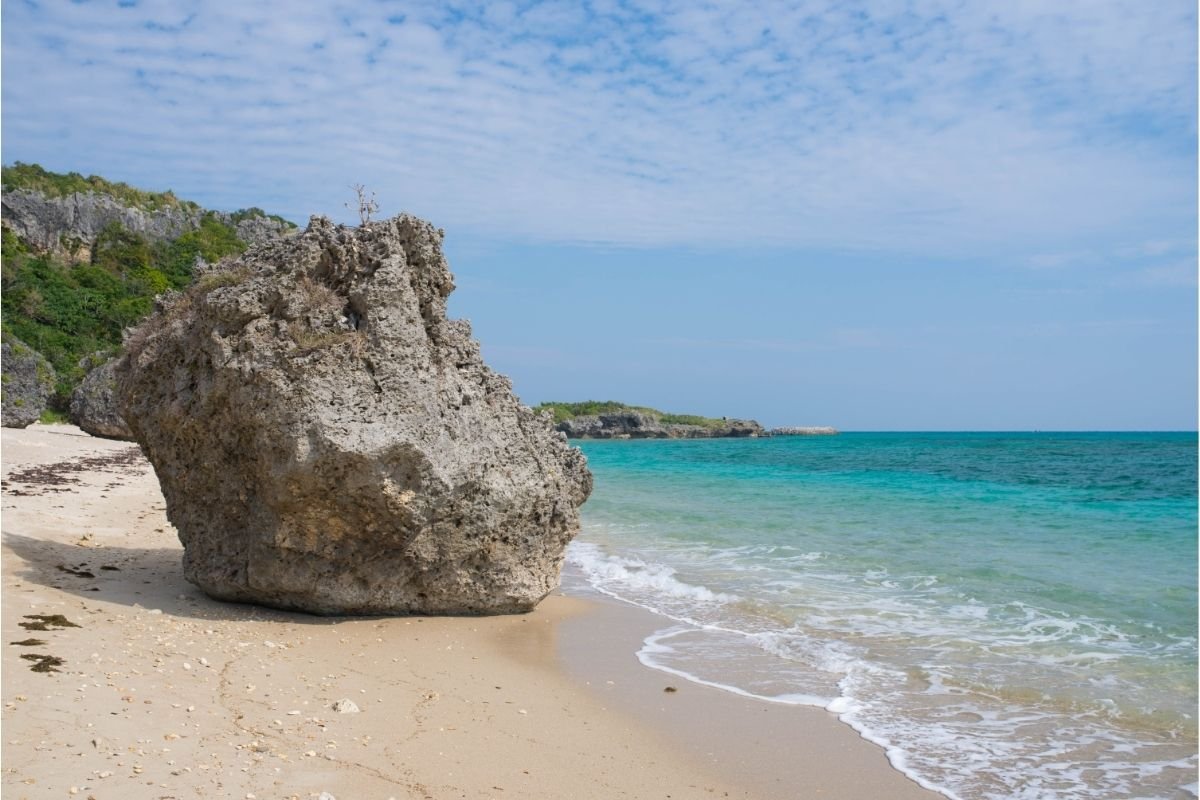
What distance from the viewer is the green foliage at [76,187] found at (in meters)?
57.1

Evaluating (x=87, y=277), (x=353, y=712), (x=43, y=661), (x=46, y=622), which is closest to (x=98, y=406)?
(x=87, y=277)

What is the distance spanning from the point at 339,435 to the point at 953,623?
6858 mm

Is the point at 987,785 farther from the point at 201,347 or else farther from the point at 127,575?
the point at 127,575

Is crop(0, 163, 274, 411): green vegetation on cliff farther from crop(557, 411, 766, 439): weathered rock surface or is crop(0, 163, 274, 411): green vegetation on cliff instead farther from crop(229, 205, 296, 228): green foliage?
crop(557, 411, 766, 439): weathered rock surface

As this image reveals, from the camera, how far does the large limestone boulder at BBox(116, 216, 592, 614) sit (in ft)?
25.9

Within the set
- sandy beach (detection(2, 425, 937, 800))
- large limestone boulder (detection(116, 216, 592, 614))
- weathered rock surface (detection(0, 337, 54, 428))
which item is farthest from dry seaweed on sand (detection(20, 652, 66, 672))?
weathered rock surface (detection(0, 337, 54, 428))

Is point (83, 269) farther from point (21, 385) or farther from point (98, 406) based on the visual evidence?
point (21, 385)

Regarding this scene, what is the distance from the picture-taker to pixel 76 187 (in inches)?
2338

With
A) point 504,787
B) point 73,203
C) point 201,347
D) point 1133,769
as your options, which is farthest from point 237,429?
point 73,203

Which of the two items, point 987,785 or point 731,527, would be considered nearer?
point 987,785

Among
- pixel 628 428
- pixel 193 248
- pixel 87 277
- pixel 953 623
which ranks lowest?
pixel 953 623

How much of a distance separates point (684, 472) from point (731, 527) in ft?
69.2

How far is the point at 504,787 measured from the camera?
4902 millimetres

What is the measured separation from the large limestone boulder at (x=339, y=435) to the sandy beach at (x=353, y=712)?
51 cm
